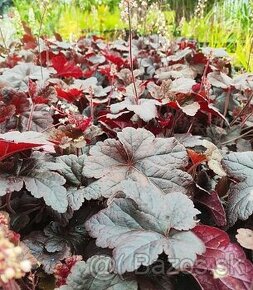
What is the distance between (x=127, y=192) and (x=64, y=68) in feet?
3.69

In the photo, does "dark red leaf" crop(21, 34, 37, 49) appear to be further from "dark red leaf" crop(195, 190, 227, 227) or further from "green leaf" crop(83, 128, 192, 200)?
"dark red leaf" crop(195, 190, 227, 227)

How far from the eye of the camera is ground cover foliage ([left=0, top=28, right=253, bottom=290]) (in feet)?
2.60

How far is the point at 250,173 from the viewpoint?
1043mm

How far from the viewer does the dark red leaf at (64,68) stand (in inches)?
72.9

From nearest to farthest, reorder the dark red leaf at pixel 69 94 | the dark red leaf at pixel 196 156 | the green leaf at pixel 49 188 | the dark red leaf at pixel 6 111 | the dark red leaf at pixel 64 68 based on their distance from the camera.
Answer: the green leaf at pixel 49 188, the dark red leaf at pixel 196 156, the dark red leaf at pixel 6 111, the dark red leaf at pixel 69 94, the dark red leaf at pixel 64 68

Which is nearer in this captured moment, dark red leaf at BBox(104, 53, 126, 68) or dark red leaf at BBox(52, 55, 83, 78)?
dark red leaf at BBox(52, 55, 83, 78)

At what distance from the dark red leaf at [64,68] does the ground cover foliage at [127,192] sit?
7.7 inches

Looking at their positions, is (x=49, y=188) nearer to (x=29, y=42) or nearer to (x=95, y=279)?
(x=95, y=279)

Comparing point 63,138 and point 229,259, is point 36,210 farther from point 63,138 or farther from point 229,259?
point 229,259

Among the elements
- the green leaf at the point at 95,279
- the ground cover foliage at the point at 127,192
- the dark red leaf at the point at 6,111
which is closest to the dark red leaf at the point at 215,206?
the ground cover foliage at the point at 127,192

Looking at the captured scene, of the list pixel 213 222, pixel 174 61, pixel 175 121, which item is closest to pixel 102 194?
pixel 213 222

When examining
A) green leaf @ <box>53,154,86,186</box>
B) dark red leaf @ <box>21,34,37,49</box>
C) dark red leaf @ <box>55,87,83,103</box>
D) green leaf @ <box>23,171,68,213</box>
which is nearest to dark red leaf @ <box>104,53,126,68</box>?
dark red leaf @ <box>55,87,83,103</box>

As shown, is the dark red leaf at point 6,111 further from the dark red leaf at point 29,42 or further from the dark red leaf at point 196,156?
the dark red leaf at point 29,42

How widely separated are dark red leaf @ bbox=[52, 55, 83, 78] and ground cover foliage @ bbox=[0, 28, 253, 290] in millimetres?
197
